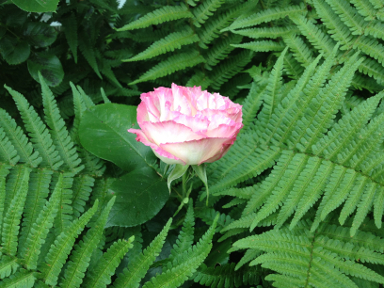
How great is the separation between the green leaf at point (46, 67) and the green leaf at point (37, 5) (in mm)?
293

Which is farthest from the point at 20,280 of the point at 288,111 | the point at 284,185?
the point at 288,111

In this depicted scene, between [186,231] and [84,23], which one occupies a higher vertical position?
[84,23]

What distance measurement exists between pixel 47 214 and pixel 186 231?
28 cm

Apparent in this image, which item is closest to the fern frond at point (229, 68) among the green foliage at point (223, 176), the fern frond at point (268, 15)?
the green foliage at point (223, 176)

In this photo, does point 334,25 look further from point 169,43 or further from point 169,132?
point 169,132

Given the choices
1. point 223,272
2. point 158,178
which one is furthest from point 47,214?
point 223,272

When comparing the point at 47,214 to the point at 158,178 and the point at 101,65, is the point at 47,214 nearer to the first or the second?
the point at 158,178

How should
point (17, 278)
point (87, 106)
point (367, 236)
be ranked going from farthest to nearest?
point (87, 106)
point (367, 236)
point (17, 278)

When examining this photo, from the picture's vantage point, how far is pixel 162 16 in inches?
39.2

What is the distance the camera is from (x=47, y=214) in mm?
624

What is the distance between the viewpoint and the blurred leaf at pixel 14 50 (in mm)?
1022

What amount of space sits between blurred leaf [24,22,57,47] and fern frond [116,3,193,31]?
284 millimetres

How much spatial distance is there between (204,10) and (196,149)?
0.62 meters

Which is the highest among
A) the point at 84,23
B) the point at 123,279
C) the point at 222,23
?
the point at 222,23
